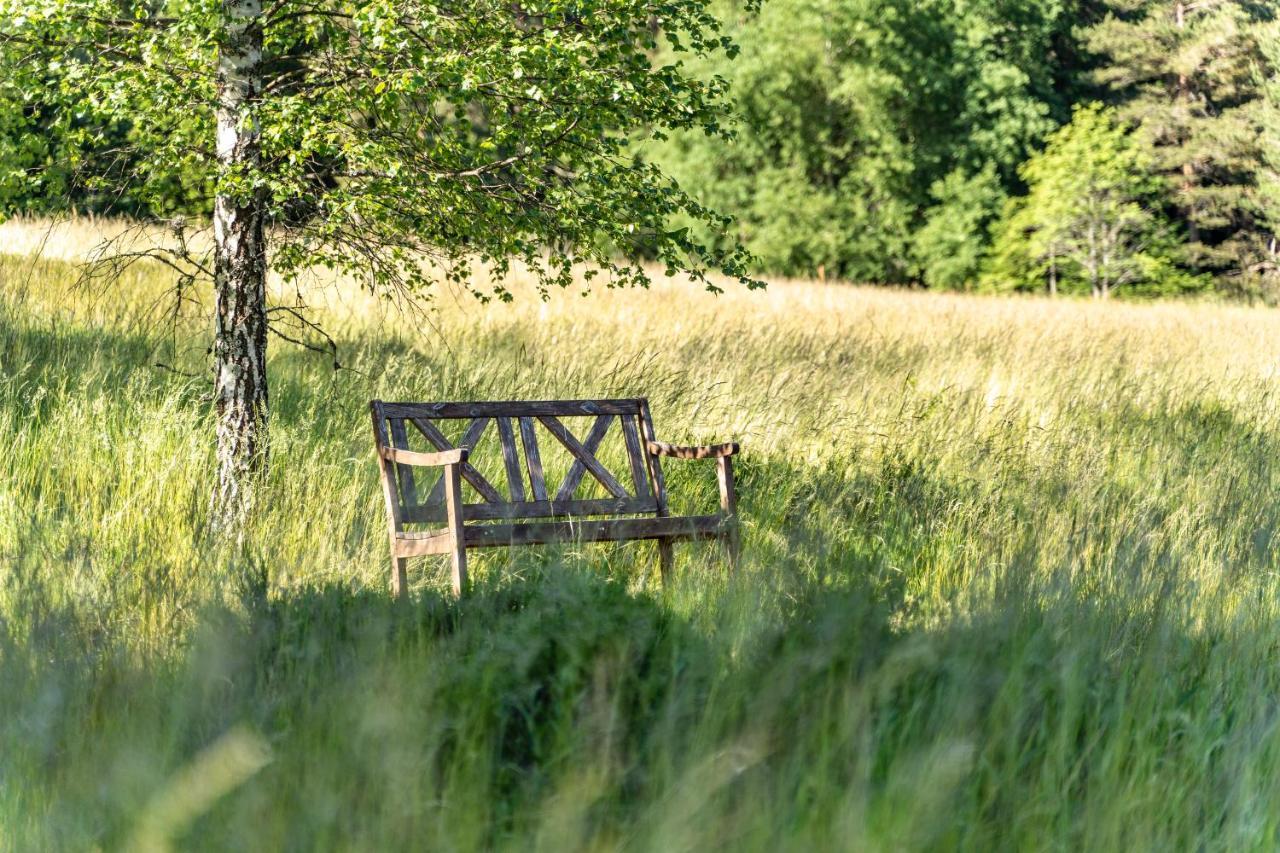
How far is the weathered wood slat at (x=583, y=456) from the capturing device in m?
5.54

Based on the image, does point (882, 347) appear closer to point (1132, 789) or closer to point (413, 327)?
point (413, 327)

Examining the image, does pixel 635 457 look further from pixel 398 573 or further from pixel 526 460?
pixel 398 573

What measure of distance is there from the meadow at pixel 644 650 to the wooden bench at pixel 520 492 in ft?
0.60

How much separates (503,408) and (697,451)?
84 cm

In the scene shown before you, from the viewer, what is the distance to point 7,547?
4574 mm

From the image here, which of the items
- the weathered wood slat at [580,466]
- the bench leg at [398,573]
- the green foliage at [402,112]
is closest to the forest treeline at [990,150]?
the green foliage at [402,112]

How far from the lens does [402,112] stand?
19.8 ft

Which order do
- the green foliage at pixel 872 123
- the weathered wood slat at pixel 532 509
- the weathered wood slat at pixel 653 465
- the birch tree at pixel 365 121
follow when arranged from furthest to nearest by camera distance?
the green foliage at pixel 872 123 → the weathered wood slat at pixel 653 465 → the weathered wood slat at pixel 532 509 → the birch tree at pixel 365 121

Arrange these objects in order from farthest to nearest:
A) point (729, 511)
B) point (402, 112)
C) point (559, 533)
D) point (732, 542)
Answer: point (402, 112) < point (729, 511) < point (732, 542) < point (559, 533)

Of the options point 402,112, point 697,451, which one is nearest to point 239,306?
point 402,112

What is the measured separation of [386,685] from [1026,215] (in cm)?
3300

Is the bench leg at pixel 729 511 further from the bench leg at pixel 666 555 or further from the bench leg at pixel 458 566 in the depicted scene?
the bench leg at pixel 458 566

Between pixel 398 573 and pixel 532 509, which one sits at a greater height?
pixel 532 509

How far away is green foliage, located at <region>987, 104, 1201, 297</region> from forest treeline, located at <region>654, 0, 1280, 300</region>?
0.06 meters
